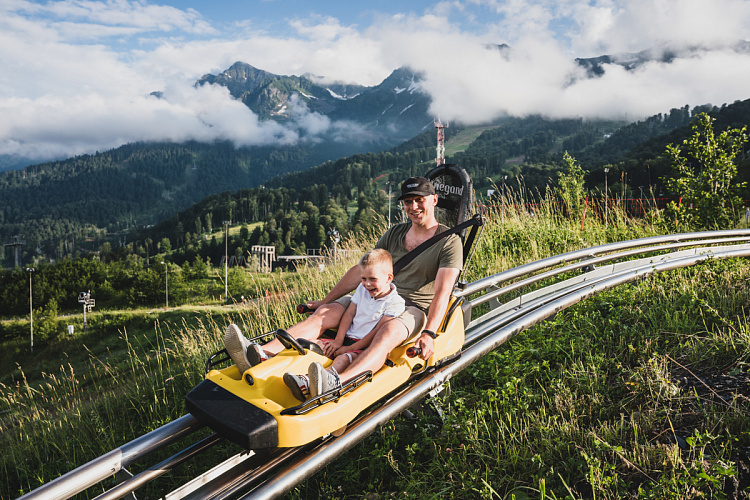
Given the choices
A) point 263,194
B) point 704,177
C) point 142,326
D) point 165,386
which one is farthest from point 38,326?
point 263,194

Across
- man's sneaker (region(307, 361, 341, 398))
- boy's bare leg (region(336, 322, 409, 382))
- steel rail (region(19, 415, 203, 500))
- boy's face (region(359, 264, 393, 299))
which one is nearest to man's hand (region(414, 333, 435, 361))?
boy's bare leg (region(336, 322, 409, 382))

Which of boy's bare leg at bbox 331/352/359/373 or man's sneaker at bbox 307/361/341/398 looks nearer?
man's sneaker at bbox 307/361/341/398

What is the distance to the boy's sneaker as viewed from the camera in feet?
9.33

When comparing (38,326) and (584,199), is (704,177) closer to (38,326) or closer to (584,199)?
(584,199)

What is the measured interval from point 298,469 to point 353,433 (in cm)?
40

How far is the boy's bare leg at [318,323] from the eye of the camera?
354 centimetres

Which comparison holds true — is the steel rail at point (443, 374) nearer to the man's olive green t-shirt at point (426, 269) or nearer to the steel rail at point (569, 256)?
the steel rail at point (569, 256)

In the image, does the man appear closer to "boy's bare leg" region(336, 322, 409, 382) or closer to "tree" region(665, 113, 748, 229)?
"boy's bare leg" region(336, 322, 409, 382)

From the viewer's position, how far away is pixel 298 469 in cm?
237

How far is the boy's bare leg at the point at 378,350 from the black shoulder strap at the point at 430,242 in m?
0.85

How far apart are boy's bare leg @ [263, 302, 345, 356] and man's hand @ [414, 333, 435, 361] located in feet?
2.88

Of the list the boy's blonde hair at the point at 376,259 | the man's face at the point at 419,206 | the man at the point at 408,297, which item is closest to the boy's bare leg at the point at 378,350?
the man at the point at 408,297

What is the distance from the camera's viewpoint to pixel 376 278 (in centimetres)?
335

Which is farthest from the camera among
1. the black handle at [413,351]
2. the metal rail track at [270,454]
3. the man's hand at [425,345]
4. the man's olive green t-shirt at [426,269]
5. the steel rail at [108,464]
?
the man's olive green t-shirt at [426,269]
